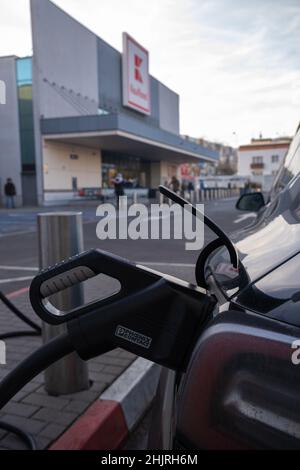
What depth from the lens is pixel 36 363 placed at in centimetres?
112

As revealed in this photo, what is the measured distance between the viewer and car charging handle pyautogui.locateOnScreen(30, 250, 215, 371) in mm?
999

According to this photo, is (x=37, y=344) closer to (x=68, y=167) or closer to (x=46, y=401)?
(x=46, y=401)

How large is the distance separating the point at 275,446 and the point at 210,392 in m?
0.15

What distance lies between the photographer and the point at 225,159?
100 m

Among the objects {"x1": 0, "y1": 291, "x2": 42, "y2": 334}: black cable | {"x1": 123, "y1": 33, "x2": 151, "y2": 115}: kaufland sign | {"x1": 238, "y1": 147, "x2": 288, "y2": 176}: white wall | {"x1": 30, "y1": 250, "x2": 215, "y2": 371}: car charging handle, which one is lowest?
{"x1": 0, "y1": 291, "x2": 42, "y2": 334}: black cable

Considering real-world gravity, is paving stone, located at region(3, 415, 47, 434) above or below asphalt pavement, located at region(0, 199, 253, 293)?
below

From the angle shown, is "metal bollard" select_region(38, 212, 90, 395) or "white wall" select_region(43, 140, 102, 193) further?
"white wall" select_region(43, 140, 102, 193)

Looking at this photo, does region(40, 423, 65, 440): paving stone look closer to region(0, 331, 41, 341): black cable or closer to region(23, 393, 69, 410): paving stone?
region(23, 393, 69, 410): paving stone

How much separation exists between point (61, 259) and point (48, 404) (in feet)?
3.08

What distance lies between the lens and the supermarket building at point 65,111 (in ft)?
77.9

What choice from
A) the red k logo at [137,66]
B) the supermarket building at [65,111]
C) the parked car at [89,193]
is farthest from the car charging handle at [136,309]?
the red k logo at [137,66]

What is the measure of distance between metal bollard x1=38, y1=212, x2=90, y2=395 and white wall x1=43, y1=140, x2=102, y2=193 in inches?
899

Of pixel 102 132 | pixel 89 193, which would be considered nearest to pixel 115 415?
pixel 102 132

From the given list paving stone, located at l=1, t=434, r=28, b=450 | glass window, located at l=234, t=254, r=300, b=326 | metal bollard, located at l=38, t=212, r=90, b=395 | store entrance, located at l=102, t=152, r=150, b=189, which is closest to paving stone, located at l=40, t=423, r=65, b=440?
paving stone, located at l=1, t=434, r=28, b=450
